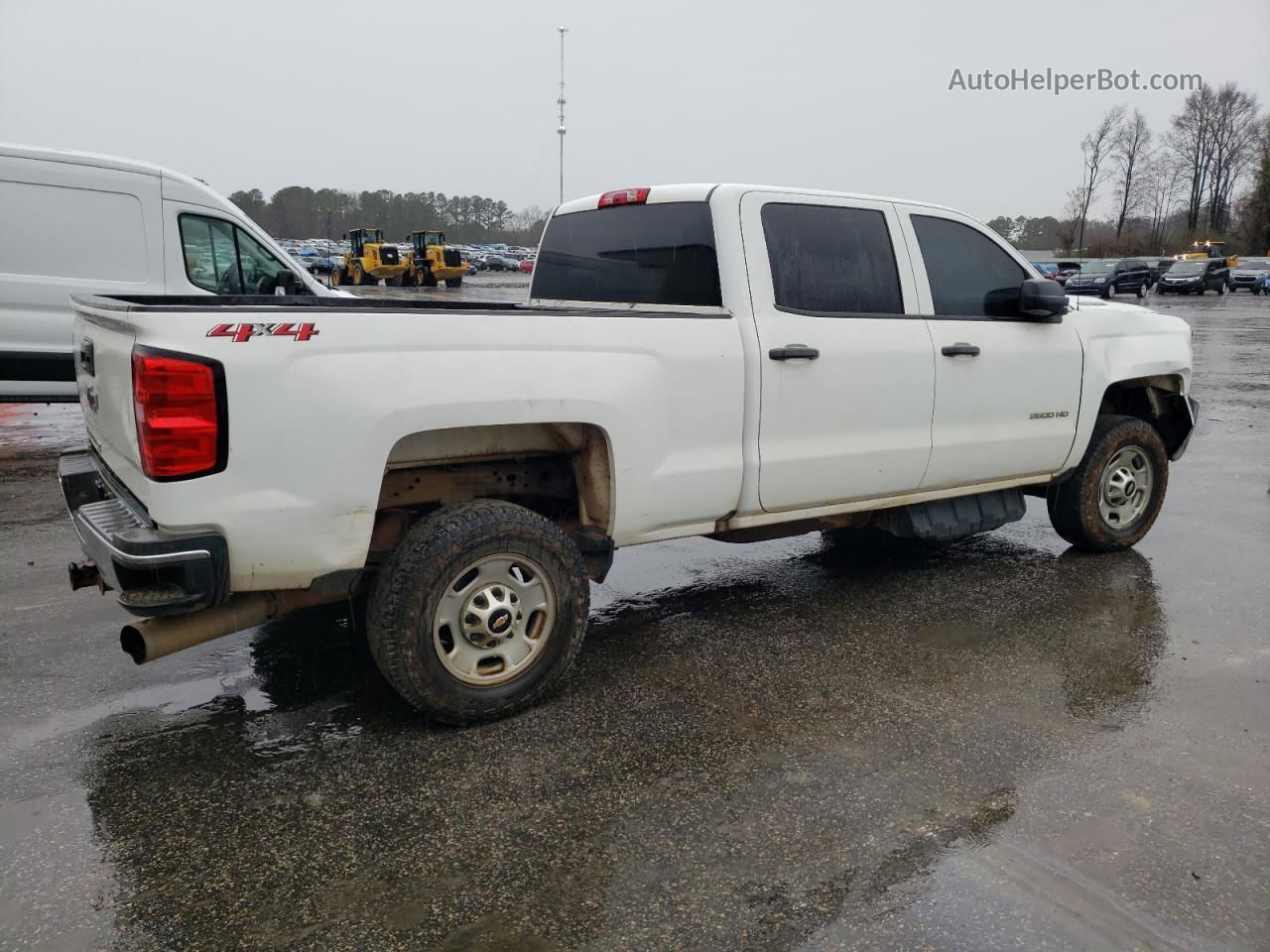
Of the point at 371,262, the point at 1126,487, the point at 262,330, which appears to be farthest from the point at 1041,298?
the point at 371,262

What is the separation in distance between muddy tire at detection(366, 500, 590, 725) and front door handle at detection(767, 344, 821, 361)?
47.2 inches

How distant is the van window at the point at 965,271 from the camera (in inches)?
192

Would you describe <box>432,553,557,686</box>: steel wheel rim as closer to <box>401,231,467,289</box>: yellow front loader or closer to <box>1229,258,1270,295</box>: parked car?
<box>401,231,467,289</box>: yellow front loader

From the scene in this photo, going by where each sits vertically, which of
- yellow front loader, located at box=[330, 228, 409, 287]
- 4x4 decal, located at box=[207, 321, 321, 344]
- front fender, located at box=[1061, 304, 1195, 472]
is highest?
yellow front loader, located at box=[330, 228, 409, 287]

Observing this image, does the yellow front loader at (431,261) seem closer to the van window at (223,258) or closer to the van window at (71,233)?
the van window at (223,258)

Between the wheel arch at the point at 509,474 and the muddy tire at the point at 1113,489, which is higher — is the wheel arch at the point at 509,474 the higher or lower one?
the higher one

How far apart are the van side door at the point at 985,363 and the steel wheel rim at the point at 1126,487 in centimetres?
54

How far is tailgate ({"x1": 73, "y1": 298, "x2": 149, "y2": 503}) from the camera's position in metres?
3.13

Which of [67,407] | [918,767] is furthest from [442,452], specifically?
[67,407]

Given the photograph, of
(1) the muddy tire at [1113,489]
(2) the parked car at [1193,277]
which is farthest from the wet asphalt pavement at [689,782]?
(2) the parked car at [1193,277]

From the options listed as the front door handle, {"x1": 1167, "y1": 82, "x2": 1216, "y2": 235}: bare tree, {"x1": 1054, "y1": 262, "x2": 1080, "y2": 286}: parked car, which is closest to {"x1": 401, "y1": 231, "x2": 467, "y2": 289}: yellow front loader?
{"x1": 1054, "y1": 262, "x2": 1080, "y2": 286}: parked car

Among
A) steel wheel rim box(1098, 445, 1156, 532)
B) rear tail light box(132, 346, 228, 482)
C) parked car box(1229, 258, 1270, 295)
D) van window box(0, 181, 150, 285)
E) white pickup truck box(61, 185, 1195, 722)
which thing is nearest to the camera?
rear tail light box(132, 346, 228, 482)

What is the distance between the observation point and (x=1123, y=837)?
113 inches

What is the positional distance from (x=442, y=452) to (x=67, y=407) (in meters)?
9.97
